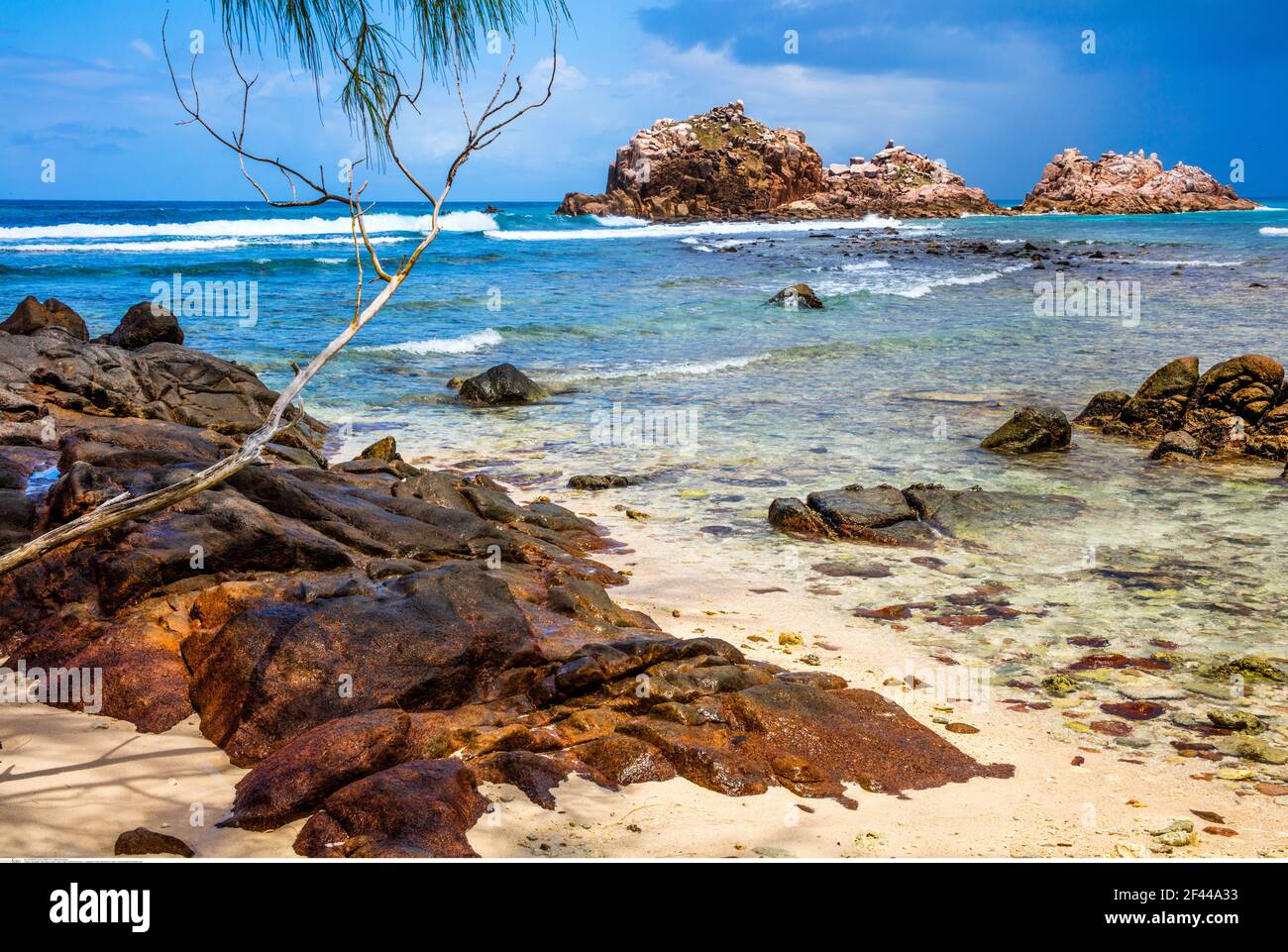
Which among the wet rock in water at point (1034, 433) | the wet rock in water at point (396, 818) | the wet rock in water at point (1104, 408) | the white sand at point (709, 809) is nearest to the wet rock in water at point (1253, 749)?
the white sand at point (709, 809)

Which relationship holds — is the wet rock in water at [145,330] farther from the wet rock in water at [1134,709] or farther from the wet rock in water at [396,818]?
the wet rock in water at [1134,709]

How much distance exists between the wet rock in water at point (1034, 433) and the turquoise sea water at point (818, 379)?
0.33m

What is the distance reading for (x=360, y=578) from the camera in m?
5.68

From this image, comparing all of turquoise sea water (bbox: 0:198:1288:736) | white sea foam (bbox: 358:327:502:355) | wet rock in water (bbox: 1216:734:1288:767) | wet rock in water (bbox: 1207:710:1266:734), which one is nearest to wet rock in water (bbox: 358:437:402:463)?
turquoise sea water (bbox: 0:198:1288:736)

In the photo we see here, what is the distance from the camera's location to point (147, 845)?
11.2 ft

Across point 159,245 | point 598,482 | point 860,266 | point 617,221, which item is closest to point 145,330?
point 598,482

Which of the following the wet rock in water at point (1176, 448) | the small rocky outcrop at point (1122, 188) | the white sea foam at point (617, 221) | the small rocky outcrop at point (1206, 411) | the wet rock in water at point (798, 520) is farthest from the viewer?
the small rocky outcrop at point (1122, 188)

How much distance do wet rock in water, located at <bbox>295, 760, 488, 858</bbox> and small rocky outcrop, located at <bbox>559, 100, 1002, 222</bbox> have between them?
9791 centimetres

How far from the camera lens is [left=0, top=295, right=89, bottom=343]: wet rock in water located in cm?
1328

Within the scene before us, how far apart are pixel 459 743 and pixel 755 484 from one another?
6216 mm

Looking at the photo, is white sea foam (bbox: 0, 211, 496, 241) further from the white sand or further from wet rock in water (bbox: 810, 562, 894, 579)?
the white sand

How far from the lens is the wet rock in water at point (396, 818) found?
346cm

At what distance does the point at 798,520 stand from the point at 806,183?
373 feet

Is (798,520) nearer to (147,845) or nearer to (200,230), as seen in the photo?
(147,845)
